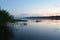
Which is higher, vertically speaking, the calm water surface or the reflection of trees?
the reflection of trees

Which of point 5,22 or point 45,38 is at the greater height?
point 5,22

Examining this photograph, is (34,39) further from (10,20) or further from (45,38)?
(10,20)

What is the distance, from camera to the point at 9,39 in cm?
1393

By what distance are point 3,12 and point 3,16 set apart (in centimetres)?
61

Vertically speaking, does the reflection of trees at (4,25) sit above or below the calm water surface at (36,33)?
above

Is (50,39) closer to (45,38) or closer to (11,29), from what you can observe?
(45,38)

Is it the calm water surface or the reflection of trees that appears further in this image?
the calm water surface

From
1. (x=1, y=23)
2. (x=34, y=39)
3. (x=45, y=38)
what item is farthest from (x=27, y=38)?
(x=1, y=23)

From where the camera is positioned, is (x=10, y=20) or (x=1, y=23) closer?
(x=1, y=23)

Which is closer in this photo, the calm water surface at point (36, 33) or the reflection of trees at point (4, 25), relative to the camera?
the reflection of trees at point (4, 25)

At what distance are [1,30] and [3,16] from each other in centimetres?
119

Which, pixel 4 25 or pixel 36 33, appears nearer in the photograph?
pixel 4 25

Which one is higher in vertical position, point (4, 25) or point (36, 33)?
point (4, 25)

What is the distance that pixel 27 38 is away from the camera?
1496 cm
